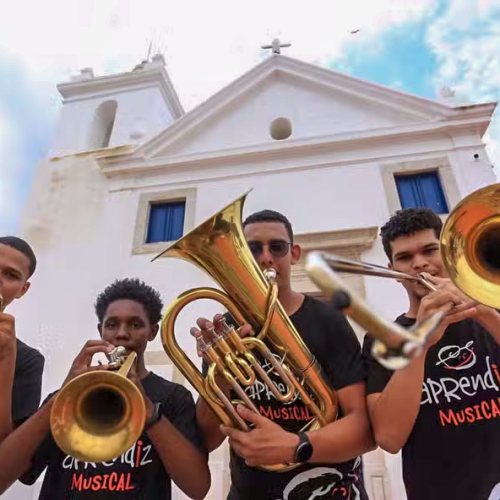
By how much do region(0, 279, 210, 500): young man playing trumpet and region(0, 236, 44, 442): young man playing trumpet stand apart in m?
0.17

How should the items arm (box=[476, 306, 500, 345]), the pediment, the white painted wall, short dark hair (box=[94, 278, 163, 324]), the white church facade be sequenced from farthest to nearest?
the white painted wall < the pediment < the white church facade < short dark hair (box=[94, 278, 163, 324]) < arm (box=[476, 306, 500, 345])

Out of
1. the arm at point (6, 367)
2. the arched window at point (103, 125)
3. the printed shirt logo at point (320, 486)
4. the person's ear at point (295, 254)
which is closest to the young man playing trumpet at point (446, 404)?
the printed shirt logo at point (320, 486)

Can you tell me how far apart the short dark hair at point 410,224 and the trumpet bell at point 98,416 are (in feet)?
5.27

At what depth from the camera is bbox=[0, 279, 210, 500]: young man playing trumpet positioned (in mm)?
1871

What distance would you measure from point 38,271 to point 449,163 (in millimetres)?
7166

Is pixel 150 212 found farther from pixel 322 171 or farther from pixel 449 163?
pixel 449 163

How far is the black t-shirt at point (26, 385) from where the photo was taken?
2.13 m

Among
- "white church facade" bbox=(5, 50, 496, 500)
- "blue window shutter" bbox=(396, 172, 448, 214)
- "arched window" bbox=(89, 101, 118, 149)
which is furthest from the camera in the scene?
"arched window" bbox=(89, 101, 118, 149)

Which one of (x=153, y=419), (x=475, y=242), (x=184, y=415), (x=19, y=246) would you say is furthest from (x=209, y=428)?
(x=19, y=246)

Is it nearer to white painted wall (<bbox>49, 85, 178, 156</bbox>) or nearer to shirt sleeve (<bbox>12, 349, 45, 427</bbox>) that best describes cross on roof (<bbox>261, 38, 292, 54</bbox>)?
white painted wall (<bbox>49, 85, 178, 156</bbox>)

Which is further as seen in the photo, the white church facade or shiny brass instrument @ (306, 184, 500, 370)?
the white church facade

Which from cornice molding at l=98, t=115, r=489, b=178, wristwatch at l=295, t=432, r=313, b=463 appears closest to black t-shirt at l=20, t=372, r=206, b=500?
wristwatch at l=295, t=432, r=313, b=463

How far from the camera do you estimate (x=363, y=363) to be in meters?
2.00

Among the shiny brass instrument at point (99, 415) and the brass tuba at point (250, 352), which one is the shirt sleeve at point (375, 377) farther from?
the shiny brass instrument at point (99, 415)
